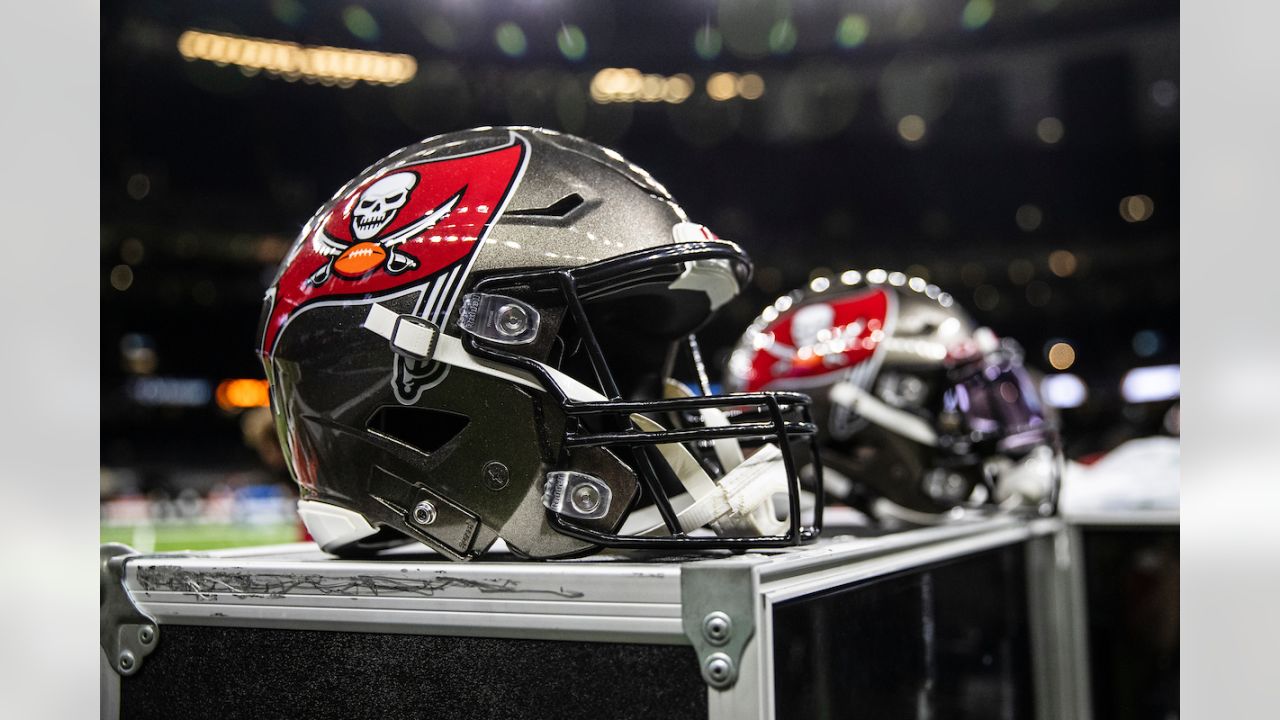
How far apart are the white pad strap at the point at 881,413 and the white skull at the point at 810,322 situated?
4.0 inches

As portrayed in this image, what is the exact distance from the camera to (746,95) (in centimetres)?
801

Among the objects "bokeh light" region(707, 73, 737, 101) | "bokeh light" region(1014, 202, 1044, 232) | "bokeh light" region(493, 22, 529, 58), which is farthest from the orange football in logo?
"bokeh light" region(1014, 202, 1044, 232)

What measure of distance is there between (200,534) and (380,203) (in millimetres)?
6781

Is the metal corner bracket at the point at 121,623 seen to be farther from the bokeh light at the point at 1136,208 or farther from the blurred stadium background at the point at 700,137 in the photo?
the bokeh light at the point at 1136,208

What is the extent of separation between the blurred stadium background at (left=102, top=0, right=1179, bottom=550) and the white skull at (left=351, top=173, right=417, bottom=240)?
5.19 m

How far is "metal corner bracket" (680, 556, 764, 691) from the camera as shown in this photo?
0.75 metres

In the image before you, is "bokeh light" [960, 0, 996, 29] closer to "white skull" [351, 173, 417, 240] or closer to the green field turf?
the green field turf

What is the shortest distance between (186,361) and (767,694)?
39.9ft

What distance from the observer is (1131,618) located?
1.83 m

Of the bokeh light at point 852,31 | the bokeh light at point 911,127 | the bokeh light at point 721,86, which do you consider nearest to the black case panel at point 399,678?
the bokeh light at point 852,31

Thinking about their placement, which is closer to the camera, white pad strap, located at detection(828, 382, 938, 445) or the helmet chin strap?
the helmet chin strap

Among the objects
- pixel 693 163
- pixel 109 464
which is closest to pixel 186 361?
pixel 109 464

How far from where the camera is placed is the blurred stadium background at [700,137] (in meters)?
7.08

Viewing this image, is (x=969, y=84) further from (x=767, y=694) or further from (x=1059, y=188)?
(x=767, y=694)
